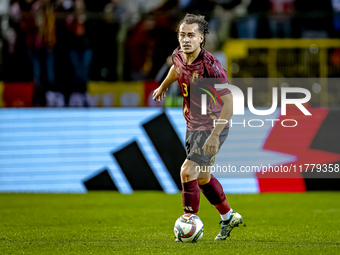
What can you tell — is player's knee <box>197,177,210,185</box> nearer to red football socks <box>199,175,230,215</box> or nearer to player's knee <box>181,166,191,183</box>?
red football socks <box>199,175,230,215</box>

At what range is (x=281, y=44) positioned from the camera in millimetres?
9367

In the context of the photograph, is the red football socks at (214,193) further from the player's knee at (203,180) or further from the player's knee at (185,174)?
the player's knee at (185,174)

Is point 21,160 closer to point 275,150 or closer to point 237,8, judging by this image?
point 275,150

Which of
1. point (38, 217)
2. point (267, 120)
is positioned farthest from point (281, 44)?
point (38, 217)

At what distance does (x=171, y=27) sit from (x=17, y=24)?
2855 mm

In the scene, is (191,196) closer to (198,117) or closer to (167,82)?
(198,117)

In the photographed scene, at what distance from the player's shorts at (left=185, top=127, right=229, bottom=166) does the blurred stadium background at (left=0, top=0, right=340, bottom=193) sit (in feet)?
12.6

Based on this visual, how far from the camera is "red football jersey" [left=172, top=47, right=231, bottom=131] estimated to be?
414 centimetres

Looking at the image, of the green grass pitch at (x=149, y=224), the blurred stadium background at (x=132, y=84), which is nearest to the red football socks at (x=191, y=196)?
the green grass pitch at (x=149, y=224)

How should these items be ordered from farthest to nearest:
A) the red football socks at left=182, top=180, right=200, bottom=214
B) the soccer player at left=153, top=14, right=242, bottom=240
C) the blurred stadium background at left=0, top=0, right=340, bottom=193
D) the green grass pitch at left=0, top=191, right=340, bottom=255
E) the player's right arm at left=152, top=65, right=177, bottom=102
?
the blurred stadium background at left=0, top=0, right=340, bottom=193, the player's right arm at left=152, top=65, right=177, bottom=102, the red football socks at left=182, top=180, right=200, bottom=214, the soccer player at left=153, top=14, right=242, bottom=240, the green grass pitch at left=0, top=191, right=340, bottom=255

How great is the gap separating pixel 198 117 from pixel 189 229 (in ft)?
2.95

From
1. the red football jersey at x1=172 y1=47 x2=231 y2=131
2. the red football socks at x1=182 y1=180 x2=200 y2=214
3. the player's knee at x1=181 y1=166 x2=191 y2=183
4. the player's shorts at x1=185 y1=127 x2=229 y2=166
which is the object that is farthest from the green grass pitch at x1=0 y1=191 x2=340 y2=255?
the red football jersey at x1=172 y1=47 x2=231 y2=131

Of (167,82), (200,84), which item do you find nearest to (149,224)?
(167,82)

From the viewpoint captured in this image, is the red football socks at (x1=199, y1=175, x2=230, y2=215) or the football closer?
the football
